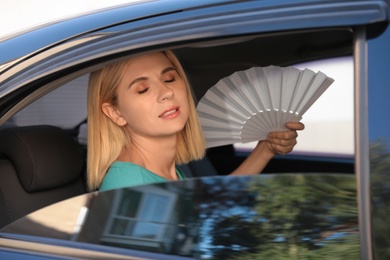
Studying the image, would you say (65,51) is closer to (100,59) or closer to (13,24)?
(100,59)

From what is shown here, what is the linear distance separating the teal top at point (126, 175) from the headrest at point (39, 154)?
21 centimetres

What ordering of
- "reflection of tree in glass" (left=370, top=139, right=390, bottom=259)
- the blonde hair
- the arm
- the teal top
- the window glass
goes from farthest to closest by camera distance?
the arm, the blonde hair, the teal top, the window glass, "reflection of tree in glass" (left=370, top=139, right=390, bottom=259)

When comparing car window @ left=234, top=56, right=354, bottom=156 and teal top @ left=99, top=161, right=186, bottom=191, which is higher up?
car window @ left=234, top=56, right=354, bottom=156

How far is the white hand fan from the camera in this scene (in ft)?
7.39

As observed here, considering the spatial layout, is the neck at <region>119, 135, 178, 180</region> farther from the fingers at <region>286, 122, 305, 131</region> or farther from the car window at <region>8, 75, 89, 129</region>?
the car window at <region>8, 75, 89, 129</region>

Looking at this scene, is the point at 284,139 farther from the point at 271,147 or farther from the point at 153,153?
the point at 153,153

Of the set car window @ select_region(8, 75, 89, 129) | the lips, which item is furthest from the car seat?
car window @ select_region(8, 75, 89, 129)

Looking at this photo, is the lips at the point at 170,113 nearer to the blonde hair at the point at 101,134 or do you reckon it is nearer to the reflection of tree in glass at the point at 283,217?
the blonde hair at the point at 101,134

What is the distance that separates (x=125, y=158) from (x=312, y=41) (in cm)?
66

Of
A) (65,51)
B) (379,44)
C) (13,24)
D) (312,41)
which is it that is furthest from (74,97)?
(13,24)

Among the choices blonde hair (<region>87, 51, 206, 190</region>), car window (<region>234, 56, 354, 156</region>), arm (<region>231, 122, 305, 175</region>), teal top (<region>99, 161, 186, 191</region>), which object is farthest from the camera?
arm (<region>231, 122, 305, 175</region>)

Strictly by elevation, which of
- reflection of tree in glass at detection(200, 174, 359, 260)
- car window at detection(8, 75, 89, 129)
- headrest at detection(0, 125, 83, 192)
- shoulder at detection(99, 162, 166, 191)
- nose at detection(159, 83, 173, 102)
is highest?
car window at detection(8, 75, 89, 129)

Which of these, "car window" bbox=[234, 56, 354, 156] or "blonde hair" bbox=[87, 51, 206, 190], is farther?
"car window" bbox=[234, 56, 354, 156]

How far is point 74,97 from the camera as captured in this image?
12.1 feet
